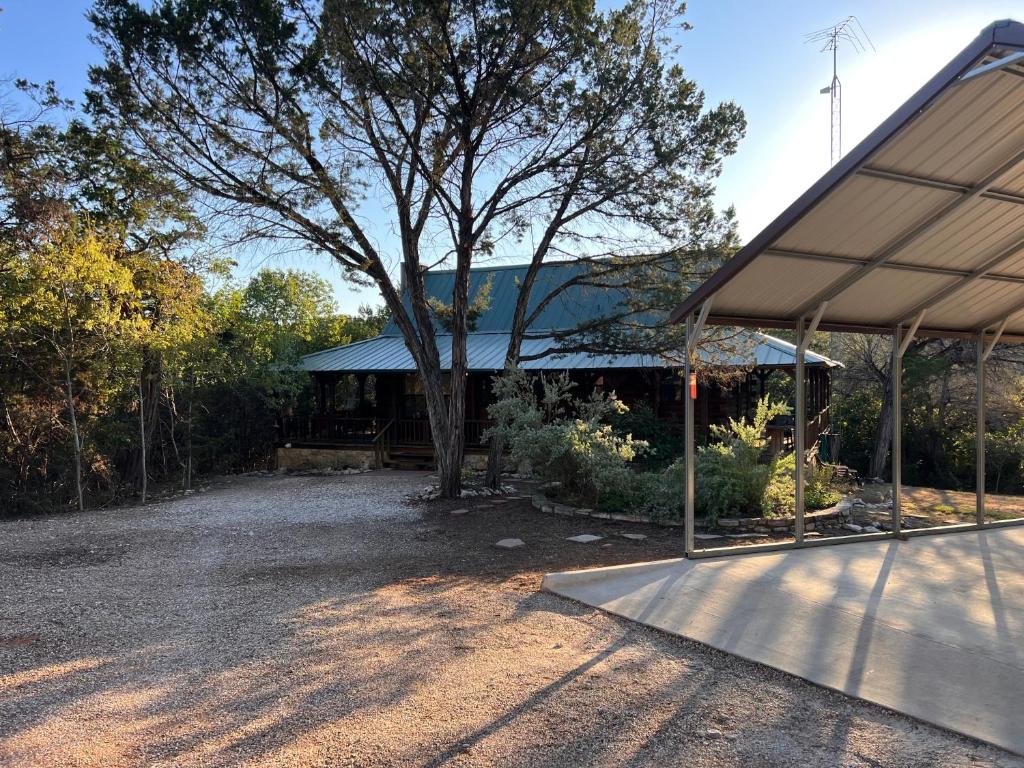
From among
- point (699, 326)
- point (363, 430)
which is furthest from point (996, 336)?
point (363, 430)

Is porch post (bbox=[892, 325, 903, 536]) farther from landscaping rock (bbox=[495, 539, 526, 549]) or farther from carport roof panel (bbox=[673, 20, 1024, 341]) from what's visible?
landscaping rock (bbox=[495, 539, 526, 549])

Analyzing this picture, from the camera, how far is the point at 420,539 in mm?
9031

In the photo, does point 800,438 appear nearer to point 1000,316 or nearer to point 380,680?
point 1000,316

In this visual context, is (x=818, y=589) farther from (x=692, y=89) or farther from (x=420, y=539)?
(x=692, y=89)

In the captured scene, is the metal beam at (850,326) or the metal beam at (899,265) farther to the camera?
the metal beam at (850,326)

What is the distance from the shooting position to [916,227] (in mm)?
6129

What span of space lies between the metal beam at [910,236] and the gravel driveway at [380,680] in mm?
3175

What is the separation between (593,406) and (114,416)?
9.39m

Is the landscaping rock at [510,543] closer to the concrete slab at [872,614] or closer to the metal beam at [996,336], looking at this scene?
the concrete slab at [872,614]

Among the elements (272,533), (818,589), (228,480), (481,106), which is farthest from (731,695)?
(228,480)

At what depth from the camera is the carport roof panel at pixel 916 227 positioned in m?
4.68

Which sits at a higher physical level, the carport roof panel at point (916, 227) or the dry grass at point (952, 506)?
the carport roof panel at point (916, 227)

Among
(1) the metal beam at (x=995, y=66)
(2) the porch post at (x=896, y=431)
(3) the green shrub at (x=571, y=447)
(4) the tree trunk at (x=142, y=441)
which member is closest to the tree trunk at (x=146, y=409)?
(4) the tree trunk at (x=142, y=441)

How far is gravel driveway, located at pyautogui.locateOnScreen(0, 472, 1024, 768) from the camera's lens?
325 centimetres
